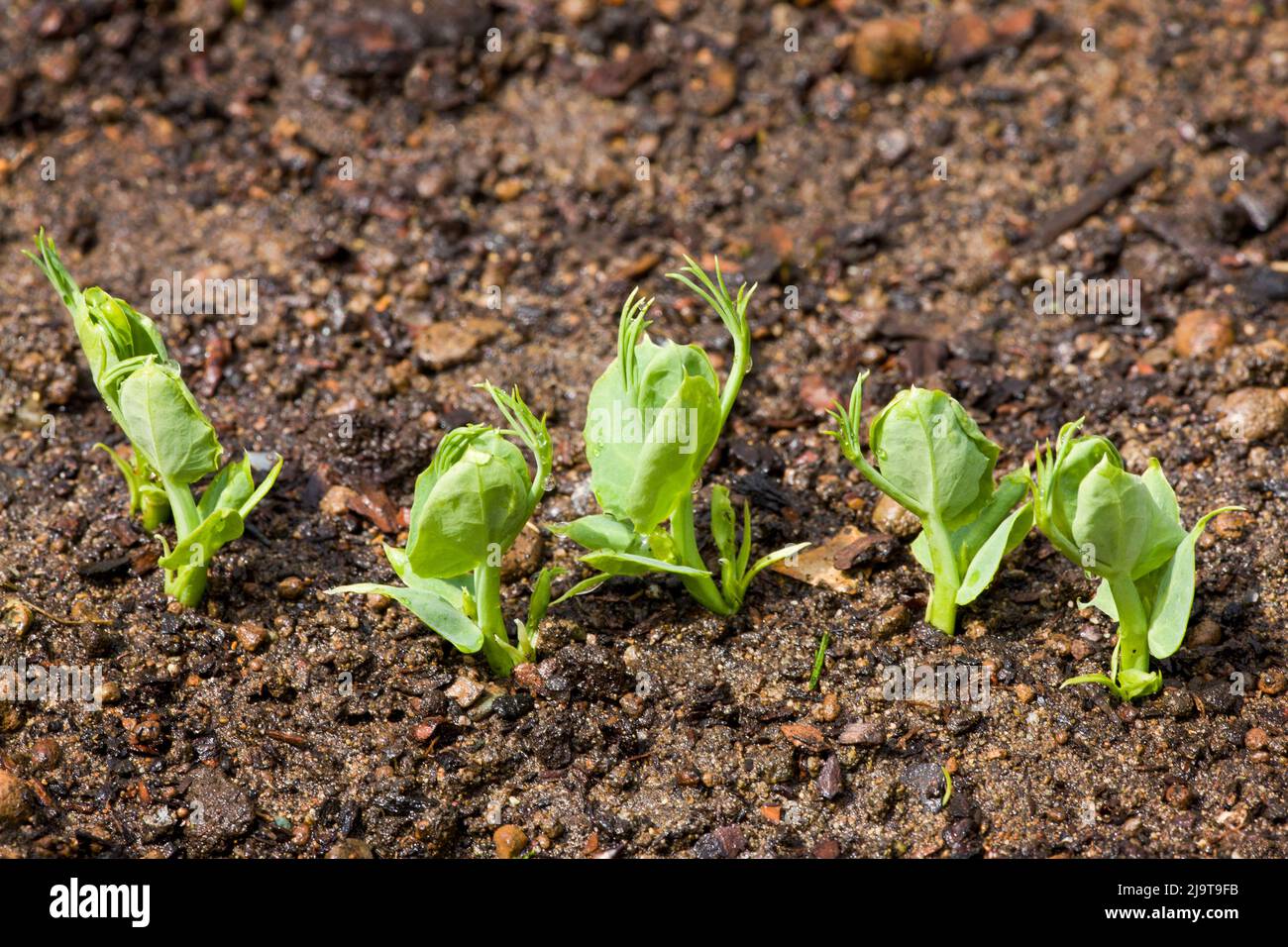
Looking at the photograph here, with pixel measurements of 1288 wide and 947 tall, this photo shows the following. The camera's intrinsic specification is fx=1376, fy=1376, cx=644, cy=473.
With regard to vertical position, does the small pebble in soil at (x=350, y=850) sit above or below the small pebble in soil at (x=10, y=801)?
below

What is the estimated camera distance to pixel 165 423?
262 cm

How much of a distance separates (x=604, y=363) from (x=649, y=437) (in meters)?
1.17

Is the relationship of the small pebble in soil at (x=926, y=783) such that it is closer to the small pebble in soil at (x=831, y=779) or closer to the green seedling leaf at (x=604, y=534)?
the small pebble in soil at (x=831, y=779)

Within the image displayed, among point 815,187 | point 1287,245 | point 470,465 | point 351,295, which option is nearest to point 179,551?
point 470,465

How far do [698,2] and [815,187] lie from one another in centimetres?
89

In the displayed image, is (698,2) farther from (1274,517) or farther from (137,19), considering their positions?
(1274,517)

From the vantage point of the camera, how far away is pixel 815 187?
13.5ft

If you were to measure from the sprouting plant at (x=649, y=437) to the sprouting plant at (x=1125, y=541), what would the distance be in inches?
23.8

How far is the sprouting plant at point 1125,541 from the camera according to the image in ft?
7.76

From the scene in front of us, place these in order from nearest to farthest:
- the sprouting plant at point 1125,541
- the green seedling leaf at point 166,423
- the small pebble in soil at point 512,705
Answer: the sprouting plant at point 1125,541
the green seedling leaf at point 166,423
the small pebble in soil at point 512,705

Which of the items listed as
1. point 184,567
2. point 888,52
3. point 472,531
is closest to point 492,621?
point 472,531

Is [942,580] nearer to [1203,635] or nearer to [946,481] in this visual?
[946,481]

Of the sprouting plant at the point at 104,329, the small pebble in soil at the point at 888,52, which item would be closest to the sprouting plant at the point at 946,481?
the sprouting plant at the point at 104,329

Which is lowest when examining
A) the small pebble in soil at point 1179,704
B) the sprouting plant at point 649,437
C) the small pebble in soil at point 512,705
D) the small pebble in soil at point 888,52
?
the small pebble in soil at point 1179,704
